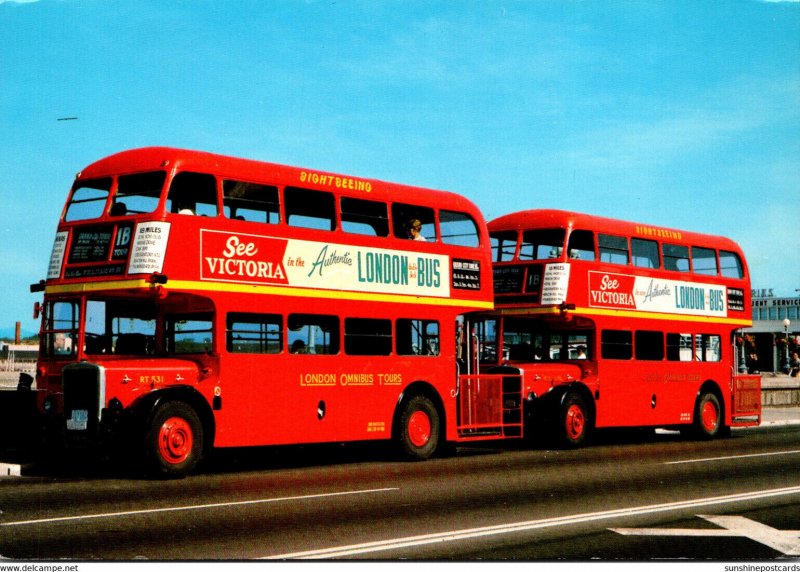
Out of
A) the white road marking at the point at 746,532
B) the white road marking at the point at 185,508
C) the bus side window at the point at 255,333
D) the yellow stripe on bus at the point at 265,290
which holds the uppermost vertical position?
the yellow stripe on bus at the point at 265,290

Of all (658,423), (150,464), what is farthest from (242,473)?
(658,423)

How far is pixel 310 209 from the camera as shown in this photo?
16.4 meters

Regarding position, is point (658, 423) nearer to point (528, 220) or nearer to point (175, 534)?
point (528, 220)

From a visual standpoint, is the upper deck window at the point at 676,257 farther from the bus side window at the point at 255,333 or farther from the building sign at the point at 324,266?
the bus side window at the point at 255,333

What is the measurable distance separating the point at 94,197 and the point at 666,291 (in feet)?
42.7

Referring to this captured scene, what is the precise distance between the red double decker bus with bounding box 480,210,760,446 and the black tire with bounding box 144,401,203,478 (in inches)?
286

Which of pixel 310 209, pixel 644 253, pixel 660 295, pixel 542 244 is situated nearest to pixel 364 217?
pixel 310 209

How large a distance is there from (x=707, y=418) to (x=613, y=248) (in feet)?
17.5

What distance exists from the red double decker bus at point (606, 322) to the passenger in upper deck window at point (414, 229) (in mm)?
3319

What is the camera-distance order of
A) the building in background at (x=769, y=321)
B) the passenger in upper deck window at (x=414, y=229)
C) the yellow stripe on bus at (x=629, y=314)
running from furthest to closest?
the building in background at (x=769, y=321) < the yellow stripe on bus at (x=629, y=314) < the passenger in upper deck window at (x=414, y=229)

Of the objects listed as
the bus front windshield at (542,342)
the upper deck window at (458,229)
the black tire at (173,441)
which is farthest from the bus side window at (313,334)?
the bus front windshield at (542,342)

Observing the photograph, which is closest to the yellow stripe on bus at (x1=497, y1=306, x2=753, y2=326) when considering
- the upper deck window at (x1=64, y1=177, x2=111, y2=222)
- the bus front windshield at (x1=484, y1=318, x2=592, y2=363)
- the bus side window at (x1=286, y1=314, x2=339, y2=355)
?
the bus front windshield at (x1=484, y1=318, x2=592, y2=363)

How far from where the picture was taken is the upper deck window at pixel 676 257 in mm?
23594

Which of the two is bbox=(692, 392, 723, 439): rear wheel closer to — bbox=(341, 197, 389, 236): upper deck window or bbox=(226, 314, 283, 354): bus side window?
bbox=(341, 197, 389, 236): upper deck window
